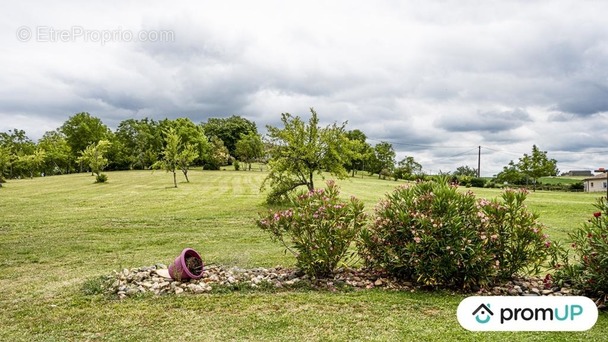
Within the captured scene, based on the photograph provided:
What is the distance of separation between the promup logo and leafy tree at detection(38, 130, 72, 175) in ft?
286

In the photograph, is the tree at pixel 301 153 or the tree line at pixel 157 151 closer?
the tree at pixel 301 153

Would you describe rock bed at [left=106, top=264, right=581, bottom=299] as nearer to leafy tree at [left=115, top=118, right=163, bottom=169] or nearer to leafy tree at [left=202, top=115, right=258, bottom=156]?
leafy tree at [left=115, top=118, right=163, bottom=169]

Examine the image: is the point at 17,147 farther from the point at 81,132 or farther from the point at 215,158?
the point at 215,158

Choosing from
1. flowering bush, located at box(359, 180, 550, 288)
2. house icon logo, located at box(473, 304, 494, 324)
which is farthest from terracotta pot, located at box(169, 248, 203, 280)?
house icon logo, located at box(473, 304, 494, 324)

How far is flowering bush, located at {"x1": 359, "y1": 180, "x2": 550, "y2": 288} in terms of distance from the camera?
7613 millimetres

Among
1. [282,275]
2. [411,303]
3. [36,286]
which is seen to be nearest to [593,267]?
[411,303]

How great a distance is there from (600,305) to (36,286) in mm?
10773

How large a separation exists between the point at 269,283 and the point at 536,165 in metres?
56.7

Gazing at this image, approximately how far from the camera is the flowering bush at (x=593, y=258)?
22.5 feet

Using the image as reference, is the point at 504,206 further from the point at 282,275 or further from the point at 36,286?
the point at 36,286

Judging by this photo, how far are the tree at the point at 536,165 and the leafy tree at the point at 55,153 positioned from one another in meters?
77.6

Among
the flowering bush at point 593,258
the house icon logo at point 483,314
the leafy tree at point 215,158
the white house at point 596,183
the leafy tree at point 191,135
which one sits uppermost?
the leafy tree at point 191,135

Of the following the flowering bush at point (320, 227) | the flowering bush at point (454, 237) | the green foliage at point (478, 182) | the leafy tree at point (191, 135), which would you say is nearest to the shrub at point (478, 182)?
the green foliage at point (478, 182)

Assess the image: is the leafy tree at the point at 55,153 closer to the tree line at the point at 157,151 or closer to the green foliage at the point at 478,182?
the tree line at the point at 157,151
